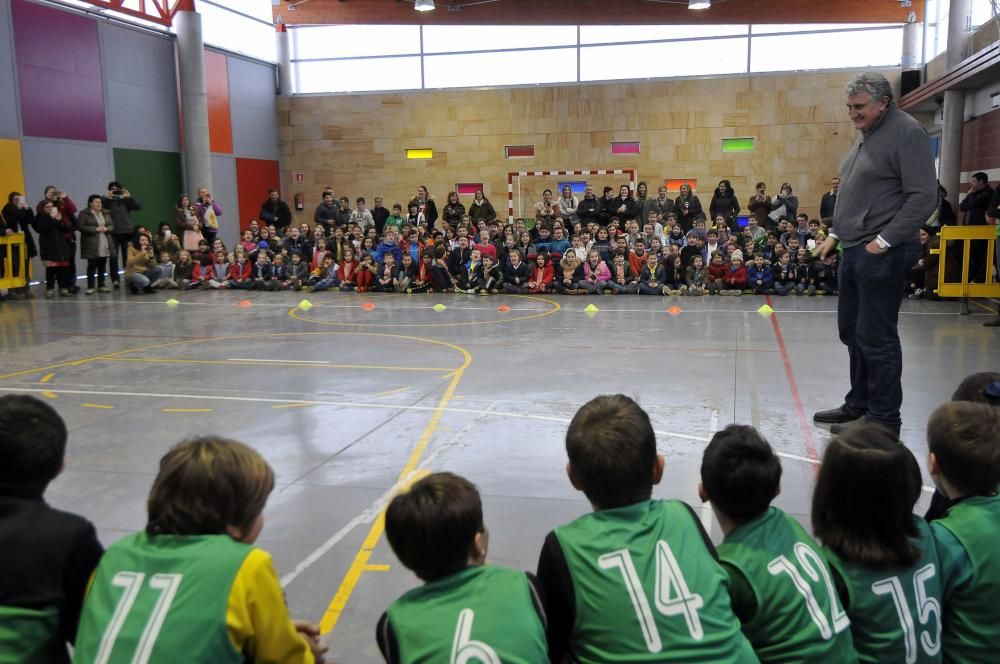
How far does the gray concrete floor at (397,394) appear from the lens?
421cm

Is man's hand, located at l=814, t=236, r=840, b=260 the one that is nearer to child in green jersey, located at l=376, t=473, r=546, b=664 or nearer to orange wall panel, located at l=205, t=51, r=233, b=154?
child in green jersey, located at l=376, t=473, r=546, b=664

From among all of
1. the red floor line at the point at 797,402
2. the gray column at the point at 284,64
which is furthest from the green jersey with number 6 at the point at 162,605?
the gray column at the point at 284,64

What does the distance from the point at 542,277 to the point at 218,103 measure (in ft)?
36.8

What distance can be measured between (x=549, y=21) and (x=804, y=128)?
6.74m

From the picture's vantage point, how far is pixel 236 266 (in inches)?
664

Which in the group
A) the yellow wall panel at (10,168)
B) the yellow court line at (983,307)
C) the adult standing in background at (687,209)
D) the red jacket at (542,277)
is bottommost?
the yellow court line at (983,307)

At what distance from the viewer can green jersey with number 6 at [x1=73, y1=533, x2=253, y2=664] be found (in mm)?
1854

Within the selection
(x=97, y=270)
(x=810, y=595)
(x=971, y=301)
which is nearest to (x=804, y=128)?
(x=971, y=301)

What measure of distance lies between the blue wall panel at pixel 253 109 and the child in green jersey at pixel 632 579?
22.0 meters

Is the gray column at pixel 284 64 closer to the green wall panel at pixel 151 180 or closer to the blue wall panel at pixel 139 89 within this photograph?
the blue wall panel at pixel 139 89

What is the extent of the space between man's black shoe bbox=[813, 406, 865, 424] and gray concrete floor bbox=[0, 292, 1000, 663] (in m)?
0.16

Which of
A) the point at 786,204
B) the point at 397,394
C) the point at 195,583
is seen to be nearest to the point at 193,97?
the point at 786,204

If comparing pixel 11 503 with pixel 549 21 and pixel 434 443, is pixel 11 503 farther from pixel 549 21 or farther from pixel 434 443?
pixel 549 21

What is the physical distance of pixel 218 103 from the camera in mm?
21812
